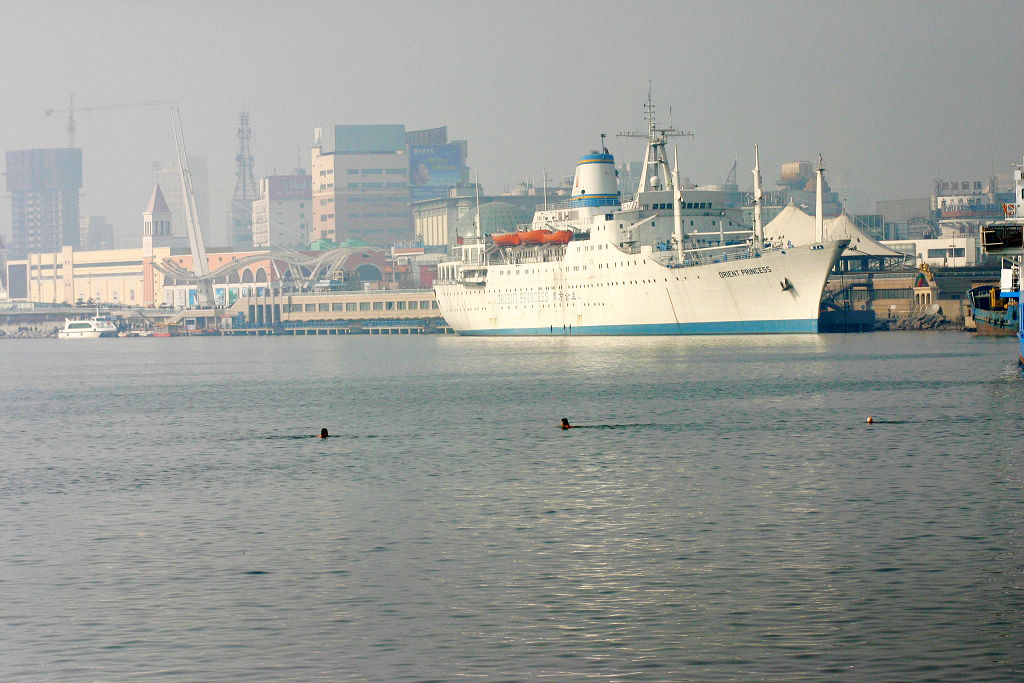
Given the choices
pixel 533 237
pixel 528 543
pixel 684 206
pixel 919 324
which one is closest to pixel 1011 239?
pixel 528 543

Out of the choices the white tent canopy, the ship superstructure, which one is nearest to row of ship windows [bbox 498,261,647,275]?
the white tent canopy

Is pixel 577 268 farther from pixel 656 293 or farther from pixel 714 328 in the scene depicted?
pixel 714 328

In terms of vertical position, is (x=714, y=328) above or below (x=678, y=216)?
below

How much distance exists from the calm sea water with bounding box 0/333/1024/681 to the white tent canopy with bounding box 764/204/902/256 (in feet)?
Answer: 409

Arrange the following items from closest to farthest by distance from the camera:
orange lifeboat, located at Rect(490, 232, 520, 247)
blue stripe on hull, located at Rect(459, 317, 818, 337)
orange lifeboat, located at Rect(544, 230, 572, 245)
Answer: blue stripe on hull, located at Rect(459, 317, 818, 337) → orange lifeboat, located at Rect(544, 230, 572, 245) → orange lifeboat, located at Rect(490, 232, 520, 247)

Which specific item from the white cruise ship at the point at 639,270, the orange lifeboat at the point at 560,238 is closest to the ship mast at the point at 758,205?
the white cruise ship at the point at 639,270

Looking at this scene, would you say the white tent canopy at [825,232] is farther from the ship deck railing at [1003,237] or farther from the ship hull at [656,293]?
the ship deck railing at [1003,237]

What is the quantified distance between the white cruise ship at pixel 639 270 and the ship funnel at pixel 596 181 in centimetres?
16

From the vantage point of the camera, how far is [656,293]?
126812 mm

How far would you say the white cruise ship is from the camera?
119500 millimetres

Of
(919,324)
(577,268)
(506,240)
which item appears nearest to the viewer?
(577,268)

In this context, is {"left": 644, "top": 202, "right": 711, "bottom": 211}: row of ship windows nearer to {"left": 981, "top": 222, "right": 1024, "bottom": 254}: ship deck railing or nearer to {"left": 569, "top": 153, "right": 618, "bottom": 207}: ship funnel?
{"left": 569, "top": 153, "right": 618, "bottom": 207}: ship funnel

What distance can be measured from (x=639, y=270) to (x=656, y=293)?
329 centimetres

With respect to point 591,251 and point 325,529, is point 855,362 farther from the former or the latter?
point 325,529
